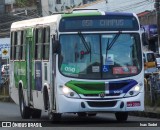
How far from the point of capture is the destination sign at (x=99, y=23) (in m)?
18.4

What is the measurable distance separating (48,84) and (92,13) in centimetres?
240

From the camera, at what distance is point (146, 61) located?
1886 inches

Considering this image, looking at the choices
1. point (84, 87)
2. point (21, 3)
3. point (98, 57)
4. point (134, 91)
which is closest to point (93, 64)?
point (98, 57)

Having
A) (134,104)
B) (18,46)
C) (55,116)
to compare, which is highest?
(18,46)

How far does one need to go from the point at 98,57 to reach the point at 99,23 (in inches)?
39.9

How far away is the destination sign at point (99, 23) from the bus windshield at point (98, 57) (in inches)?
8.1

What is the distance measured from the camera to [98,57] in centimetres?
1823

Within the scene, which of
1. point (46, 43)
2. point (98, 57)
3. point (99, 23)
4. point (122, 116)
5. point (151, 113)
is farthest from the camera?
point (151, 113)

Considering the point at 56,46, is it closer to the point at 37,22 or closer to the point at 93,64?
the point at 93,64

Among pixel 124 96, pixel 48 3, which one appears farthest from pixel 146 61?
pixel 48 3

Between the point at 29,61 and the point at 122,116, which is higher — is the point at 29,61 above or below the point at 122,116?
above

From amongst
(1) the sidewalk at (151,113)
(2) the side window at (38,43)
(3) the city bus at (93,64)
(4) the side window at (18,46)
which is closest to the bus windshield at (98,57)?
(3) the city bus at (93,64)

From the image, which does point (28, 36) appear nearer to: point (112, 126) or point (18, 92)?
point (18, 92)

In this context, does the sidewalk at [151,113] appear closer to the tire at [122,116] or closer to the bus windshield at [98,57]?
the tire at [122,116]
